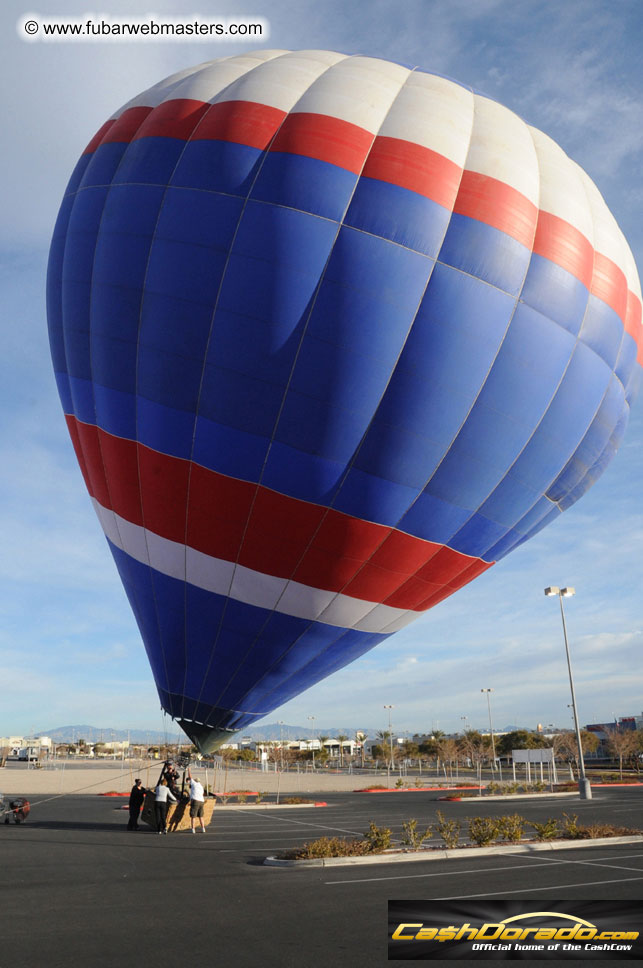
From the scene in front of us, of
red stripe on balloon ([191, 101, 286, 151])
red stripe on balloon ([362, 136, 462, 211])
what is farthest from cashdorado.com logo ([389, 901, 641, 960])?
red stripe on balloon ([191, 101, 286, 151])

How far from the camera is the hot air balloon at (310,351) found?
48.3 feet

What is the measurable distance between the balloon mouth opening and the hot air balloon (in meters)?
0.06

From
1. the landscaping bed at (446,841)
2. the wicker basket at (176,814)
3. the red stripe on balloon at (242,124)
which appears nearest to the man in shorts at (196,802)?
the wicker basket at (176,814)

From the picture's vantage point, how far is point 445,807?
2823 cm

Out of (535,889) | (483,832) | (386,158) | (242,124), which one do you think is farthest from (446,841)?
(242,124)

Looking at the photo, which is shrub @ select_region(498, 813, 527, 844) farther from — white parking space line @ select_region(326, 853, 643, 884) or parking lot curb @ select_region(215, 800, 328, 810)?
parking lot curb @ select_region(215, 800, 328, 810)

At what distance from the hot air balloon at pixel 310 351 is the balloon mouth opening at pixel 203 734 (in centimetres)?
6

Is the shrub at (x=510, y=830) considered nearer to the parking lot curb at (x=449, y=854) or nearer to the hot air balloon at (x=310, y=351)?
the parking lot curb at (x=449, y=854)

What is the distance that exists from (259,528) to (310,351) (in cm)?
388

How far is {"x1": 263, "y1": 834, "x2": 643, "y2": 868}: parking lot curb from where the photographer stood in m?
12.9

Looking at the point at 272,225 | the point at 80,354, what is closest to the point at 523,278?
the point at 272,225

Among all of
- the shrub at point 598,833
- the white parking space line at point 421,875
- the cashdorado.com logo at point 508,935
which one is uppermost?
the cashdorado.com logo at point 508,935

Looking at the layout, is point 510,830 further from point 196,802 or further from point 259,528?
point 259,528

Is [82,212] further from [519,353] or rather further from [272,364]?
[519,353]
